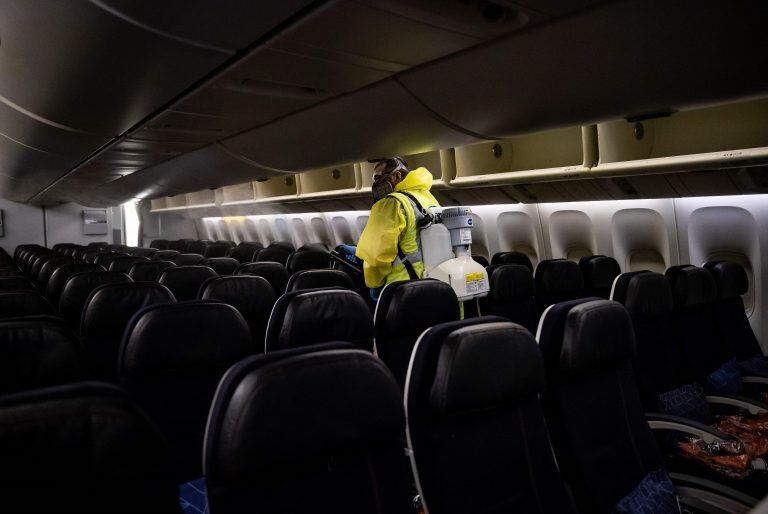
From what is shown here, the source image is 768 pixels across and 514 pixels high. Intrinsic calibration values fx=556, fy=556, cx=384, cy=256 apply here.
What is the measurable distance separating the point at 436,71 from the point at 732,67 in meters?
1.43

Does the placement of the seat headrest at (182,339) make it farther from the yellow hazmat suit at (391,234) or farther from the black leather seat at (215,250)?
the black leather seat at (215,250)

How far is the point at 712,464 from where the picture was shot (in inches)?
114

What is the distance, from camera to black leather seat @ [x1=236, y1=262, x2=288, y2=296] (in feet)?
20.5

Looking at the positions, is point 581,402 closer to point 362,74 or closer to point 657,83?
point 657,83

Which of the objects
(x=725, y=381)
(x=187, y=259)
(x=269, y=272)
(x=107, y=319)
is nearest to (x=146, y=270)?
(x=269, y=272)

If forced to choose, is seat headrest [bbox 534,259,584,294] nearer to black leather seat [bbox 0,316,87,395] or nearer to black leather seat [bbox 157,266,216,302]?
black leather seat [bbox 157,266,216,302]

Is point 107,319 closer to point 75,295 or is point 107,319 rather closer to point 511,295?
point 75,295

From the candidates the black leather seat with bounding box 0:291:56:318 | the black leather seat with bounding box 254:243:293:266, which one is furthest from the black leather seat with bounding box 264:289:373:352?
the black leather seat with bounding box 254:243:293:266

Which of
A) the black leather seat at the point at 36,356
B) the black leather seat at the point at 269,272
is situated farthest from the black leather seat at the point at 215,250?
the black leather seat at the point at 36,356

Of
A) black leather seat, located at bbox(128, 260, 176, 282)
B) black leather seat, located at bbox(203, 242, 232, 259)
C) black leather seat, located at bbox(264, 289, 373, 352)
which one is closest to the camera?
black leather seat, located at bbox(264, 289, 373, 352)

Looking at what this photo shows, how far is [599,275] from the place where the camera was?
6195mm

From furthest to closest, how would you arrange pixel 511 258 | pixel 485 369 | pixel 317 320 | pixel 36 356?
pixel 511 258
pixel 317 320
pixel 36 356
pixel 485 369

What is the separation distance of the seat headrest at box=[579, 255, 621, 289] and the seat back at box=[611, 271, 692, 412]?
226 cm

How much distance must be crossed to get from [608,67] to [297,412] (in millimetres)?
2247
